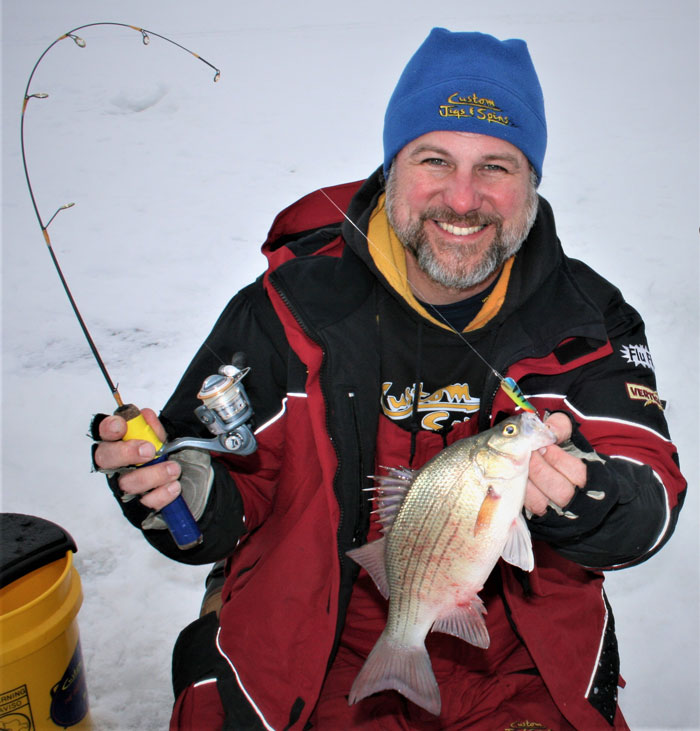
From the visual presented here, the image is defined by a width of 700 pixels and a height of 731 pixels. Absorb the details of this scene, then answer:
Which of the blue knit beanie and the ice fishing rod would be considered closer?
the ice fishing rod

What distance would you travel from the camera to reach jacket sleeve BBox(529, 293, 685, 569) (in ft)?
5.37

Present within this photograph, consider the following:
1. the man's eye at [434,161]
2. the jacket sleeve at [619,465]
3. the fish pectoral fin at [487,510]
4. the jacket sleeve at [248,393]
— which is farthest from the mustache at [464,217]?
the fish pectoral fin at [487,510]

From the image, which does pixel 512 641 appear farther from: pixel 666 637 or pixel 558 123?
pixel 558 123

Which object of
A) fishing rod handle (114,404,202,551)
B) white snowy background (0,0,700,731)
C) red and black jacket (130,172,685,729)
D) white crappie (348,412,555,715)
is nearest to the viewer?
white crappie (348,412,555,715)

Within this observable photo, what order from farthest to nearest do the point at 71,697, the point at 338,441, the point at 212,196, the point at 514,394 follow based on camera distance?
the point at 212,196
the point at 71,697
the point at 338,441
the point at 514,394

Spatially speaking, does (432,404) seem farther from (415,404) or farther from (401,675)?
(401,675)

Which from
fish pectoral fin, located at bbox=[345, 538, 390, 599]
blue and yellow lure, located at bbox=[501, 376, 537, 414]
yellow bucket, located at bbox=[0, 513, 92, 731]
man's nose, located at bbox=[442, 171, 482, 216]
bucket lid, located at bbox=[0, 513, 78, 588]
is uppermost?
man's nose, located at bbox=[442, 171, 482, 216]

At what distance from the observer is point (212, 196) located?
5.95m

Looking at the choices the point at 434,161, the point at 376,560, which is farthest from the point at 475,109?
the point at 376,560

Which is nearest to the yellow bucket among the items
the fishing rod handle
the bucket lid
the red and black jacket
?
the bucket lid

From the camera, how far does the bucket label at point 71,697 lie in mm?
2215

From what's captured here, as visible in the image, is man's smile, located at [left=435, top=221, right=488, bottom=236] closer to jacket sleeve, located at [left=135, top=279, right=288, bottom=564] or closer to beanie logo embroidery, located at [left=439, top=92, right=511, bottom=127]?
beanie logo embroidery, located at [left=439, top=92, right=511, bottom=127]

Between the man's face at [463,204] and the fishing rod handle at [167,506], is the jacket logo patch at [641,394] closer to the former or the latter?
the man's face at [463,204]

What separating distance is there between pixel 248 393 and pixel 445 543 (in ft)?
2.93
